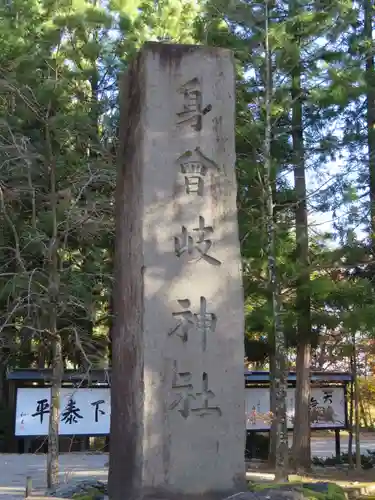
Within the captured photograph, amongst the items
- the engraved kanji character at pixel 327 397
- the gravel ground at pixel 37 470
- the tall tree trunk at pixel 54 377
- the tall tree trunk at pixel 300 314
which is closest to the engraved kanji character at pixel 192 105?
the tall tree trunk at pixel 54 377

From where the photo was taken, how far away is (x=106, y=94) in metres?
12.8

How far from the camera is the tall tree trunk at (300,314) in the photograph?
1055 centimetres

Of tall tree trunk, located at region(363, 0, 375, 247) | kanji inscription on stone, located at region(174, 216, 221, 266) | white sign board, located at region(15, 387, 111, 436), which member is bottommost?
white sign board, located at region(15, 387, 111, 436)

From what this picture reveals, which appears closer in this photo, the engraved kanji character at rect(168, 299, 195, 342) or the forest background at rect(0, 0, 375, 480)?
the engraved kanji character at rect(168, 299, 195, 342)

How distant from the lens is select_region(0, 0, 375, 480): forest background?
966 centimetres

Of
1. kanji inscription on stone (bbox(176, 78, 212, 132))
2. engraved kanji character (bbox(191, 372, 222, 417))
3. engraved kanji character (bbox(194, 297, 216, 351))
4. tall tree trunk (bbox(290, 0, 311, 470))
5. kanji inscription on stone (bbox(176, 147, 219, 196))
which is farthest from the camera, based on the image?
tall tree trunk (bbox(290, 0, 311, 470))

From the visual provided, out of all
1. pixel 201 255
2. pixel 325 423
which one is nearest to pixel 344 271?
pixel 325 423

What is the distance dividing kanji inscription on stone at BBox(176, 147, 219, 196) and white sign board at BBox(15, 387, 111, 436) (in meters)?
8.10

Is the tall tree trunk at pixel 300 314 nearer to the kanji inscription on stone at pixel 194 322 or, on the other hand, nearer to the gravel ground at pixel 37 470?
the gravel ground at pixel 37 470

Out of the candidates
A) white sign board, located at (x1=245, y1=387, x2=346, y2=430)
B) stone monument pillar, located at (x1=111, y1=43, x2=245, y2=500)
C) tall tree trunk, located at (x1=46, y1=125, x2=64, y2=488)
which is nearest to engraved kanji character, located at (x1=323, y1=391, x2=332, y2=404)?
white sign board, located at (x1=245, y1=387, x2=346, y2=430)

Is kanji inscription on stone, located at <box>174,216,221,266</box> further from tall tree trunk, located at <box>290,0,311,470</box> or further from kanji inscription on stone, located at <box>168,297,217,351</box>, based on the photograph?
tall tree trunk, located at <box>290,0,311,470</box>

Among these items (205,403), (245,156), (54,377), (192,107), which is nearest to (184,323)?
(205,403)

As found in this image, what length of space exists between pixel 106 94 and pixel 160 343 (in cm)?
889

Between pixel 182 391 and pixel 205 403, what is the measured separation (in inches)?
9.1
